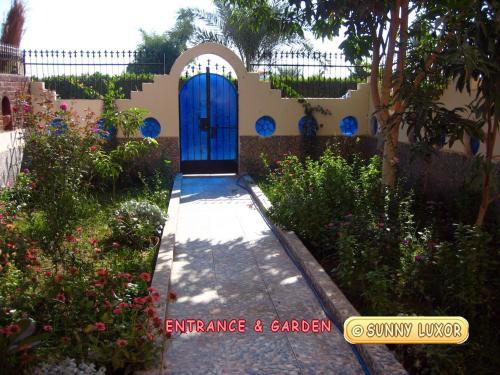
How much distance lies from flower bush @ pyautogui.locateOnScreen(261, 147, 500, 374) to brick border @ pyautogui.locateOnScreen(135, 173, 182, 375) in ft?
4.94

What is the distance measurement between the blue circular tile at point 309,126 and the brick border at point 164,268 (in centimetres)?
428

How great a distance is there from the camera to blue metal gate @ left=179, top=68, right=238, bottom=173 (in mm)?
11789

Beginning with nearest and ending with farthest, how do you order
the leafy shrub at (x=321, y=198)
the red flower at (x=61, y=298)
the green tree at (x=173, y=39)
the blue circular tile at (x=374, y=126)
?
the red flower at (x=61, y=298) < the leafy shrub at (x=321, y=198) < the blue circular tile at (x=374, y=126) < the green tree at (x=173, y=39)

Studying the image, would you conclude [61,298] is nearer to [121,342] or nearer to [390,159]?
[121,342]

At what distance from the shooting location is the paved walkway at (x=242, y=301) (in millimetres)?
3668

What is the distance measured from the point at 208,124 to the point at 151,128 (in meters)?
1.39

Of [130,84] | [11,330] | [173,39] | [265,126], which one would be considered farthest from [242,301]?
[173,39]

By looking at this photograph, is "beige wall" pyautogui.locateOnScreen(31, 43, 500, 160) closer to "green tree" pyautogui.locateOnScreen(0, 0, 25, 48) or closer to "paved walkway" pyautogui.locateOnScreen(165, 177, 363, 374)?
"green tree" pyautogui.locateOnScreen(0, 0, 25, 48)

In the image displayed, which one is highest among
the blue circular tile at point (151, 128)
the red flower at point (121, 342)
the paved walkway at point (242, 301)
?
the blue circular tile at point (151, 128)

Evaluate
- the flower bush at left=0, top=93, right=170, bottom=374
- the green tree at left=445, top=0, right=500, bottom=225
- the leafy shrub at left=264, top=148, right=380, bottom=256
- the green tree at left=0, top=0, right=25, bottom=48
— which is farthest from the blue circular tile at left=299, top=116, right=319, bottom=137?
the green tree at left=445, top=0, right=500, bottom=225

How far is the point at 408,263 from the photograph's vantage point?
4809mm

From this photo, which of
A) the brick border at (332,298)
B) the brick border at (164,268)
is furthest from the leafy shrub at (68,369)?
the brick border at (332,298)

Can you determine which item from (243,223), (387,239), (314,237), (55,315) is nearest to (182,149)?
(243,223)

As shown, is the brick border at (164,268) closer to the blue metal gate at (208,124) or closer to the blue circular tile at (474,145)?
the blue metal gate at (208,124)
